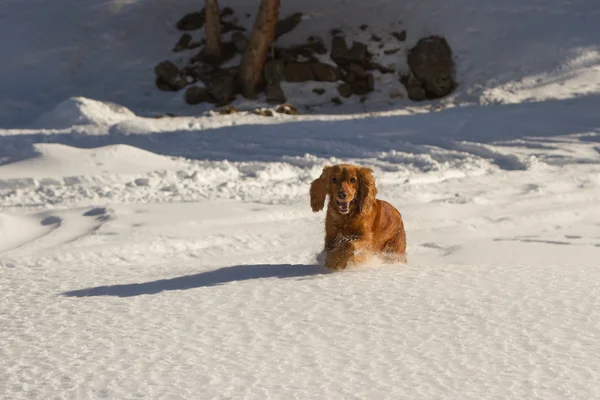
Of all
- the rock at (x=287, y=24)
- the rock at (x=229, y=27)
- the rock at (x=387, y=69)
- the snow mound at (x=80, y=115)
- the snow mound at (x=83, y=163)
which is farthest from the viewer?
the rock at (x=229, y=27)

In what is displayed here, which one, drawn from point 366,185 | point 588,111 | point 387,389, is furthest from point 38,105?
point 387,389

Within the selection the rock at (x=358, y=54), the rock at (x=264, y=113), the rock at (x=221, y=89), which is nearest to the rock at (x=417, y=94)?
the rock at (x=358, y=54)

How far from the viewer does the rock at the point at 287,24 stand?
17250 millimetres

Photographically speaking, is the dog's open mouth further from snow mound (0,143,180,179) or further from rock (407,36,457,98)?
rock (407,36,457,98)

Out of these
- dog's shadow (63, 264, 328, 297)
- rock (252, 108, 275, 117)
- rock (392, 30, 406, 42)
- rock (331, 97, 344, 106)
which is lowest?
dog's shadow (63, 264, 328, 297)

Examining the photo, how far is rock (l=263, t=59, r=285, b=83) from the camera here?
16.1 m

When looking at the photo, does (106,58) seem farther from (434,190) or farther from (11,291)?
(11,291)

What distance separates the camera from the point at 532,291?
446 cm

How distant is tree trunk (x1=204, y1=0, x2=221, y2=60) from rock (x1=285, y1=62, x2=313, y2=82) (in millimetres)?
1709

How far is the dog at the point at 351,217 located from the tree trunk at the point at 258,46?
10.8 meters

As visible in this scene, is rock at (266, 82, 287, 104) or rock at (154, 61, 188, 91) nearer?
rock at (266, 82, 287, 104)

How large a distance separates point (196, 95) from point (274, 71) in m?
1.51

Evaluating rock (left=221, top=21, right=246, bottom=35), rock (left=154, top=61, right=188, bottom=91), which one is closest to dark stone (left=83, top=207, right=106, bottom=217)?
rock (left=154, top=61, right=188, bottom=91)

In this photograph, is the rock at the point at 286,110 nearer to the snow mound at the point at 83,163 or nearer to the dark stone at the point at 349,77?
the dark stone at the point at 349,77
